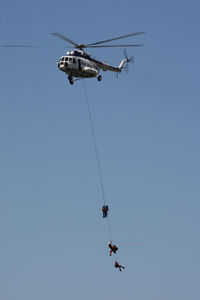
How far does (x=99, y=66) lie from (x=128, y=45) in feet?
33.3

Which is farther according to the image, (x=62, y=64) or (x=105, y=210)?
(x=105, y=210)

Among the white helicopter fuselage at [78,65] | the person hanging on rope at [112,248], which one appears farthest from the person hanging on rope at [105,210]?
the white helicopter fuselage at [78,65]

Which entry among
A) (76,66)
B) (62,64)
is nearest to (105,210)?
(76,66)

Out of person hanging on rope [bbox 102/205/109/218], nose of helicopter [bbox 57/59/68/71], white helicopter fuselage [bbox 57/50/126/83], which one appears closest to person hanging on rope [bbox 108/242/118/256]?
person hanging on rope [bbox 102/205/109/218]

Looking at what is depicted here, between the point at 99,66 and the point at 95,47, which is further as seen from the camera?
the point at 99,66

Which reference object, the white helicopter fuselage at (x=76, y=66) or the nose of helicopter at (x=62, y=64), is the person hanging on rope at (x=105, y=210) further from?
the nose of helicopter at (x=62, y=64)

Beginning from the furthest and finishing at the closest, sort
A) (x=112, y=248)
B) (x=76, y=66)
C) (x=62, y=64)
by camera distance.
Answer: (x=76, y=66), (x=62, y=64), (x=112, y=248)

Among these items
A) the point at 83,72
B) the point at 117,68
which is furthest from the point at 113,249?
the point at 117,68

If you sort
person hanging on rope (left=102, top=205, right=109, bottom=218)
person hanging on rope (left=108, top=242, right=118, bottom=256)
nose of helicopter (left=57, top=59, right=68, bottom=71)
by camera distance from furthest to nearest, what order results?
1. person hanging on rope (left=102, top=205, right=109, bottom=218)
2. nose of helicopter (left=57, top=59, right=68, bottom=71)
3. person hanging on rope (left=108, top=242, right=118, bottom=256)

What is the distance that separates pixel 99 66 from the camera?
81875 mm

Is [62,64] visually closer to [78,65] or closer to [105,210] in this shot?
[78,65]

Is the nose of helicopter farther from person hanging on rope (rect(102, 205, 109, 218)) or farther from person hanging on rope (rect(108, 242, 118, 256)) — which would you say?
person hanging on rope (rect(108, 242, 118, 256))

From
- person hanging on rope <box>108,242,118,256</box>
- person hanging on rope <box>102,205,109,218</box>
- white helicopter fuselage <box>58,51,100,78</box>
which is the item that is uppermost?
white helicopter fuselage <box>58,51,100,78</box>

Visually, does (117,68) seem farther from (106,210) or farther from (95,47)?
(106,210)
